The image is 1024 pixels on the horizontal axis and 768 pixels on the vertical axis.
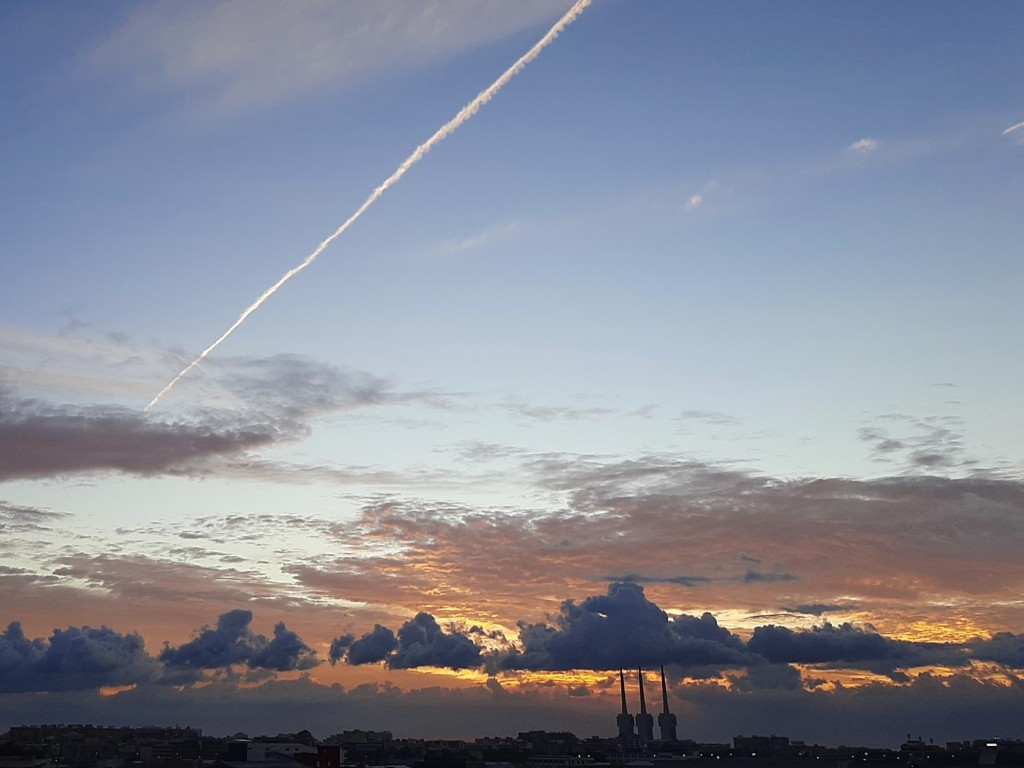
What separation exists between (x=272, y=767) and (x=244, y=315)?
4832 inches

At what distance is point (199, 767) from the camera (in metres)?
199

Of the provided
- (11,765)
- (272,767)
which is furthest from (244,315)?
(11,765)

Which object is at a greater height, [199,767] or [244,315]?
[244,315]

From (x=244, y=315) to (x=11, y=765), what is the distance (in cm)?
14216

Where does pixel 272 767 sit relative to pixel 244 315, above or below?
below

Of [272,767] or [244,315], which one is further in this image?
[272,767]

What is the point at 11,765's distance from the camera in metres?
200

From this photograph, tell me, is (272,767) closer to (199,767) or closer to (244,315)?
(199,767)

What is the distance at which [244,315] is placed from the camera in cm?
10750

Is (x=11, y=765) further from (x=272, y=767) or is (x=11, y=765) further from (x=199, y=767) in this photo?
(x=272, y=767)

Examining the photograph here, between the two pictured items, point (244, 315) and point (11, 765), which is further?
point (11, 765)

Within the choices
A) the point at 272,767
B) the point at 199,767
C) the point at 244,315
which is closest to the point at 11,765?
the point at 199,767

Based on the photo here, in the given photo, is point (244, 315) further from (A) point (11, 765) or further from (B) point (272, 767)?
(A) point (11, 765)

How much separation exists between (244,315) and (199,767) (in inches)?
5038
